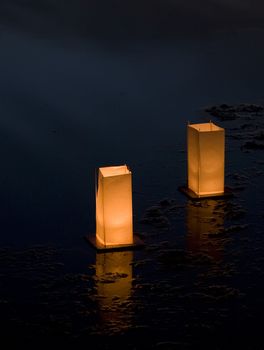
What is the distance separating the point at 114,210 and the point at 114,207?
0.03 metres

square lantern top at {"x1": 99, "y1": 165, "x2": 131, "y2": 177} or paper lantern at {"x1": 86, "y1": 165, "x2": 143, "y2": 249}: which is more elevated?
square lantern top at {"x1": 99, "y1": 165, "x2": 131, "y2": 177}

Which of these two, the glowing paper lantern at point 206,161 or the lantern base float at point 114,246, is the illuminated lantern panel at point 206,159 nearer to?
the glowing paper lantern at point 206,161

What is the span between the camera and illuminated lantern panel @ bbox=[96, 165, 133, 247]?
6.93m

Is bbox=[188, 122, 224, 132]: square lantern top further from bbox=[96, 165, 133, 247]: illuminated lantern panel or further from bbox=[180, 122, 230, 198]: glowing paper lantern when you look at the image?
bbox=[96, 165, 133, 247]: illuminated lantern panel

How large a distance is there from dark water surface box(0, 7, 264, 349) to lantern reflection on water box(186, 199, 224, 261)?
2cm

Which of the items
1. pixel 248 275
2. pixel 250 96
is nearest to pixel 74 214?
pixel 248 275

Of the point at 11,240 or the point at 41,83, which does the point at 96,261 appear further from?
the point at 41,83

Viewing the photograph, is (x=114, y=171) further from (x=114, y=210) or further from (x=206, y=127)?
(x=206, y=127)

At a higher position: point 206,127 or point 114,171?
point 206,127

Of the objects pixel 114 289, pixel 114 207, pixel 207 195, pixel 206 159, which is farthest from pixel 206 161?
pixel 114 289

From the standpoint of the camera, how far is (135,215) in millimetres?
7855

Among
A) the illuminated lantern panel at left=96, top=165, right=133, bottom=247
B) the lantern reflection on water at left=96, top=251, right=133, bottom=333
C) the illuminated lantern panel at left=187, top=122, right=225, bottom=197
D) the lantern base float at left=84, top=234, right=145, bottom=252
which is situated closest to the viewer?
the lantern reflection on water at left=96, top=251, right=133, bottom=333

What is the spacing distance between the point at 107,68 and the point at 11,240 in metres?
7.24

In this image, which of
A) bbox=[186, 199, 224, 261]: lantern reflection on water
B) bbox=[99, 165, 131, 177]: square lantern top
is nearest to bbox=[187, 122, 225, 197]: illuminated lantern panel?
bbox=[186, 199, 224, 261]: lantern reflection on water
